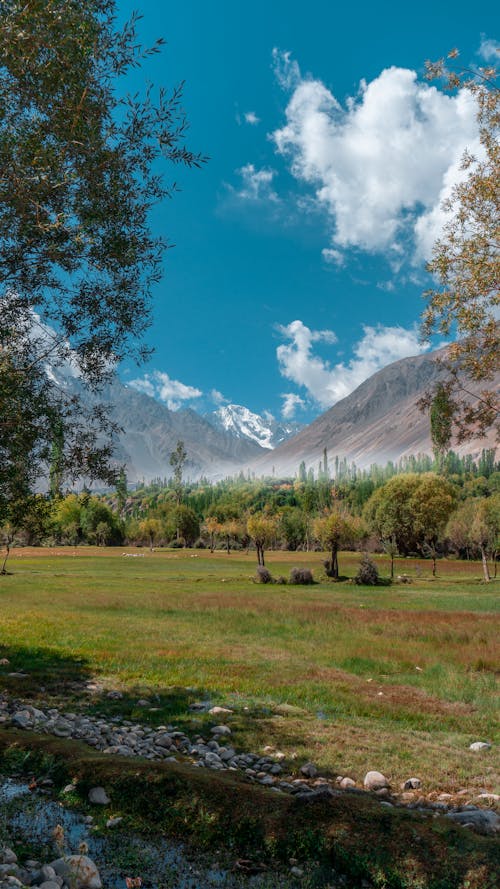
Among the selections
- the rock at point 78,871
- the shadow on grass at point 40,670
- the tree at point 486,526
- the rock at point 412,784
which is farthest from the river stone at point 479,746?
the tree at point 486,526

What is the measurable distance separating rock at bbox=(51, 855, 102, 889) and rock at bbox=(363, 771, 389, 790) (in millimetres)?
5392

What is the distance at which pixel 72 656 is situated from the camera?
20969 mm

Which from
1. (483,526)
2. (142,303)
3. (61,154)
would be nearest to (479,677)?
(142,303)

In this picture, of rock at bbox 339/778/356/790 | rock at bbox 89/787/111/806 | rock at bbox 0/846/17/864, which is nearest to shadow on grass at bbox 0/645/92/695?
rock at bbox 89/787/111/806

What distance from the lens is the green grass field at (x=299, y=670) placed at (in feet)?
39.0

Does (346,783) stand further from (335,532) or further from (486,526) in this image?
(486,526)

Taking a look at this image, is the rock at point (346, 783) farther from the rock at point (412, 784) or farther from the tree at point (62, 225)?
the tree at point (62, 225)

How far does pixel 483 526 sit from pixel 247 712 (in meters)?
79.3

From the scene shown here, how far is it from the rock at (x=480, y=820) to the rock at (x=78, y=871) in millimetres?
4980

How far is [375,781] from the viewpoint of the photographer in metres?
9.61

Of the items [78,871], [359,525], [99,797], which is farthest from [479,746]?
[359,525]

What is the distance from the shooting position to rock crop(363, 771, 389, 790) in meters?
9.52

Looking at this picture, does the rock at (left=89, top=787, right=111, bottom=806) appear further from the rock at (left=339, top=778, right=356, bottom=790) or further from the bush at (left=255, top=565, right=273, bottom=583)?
the bush at (left=255, top=565, right=273, bottom=583)

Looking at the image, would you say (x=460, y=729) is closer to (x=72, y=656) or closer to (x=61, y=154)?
(x=72, y=656)
